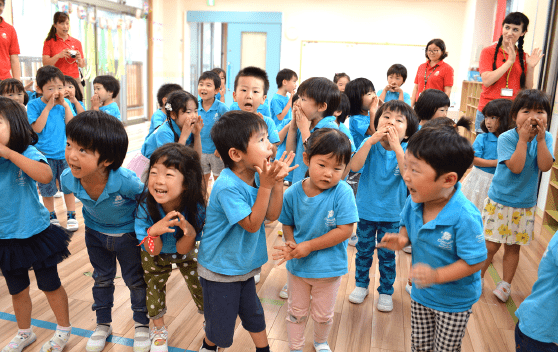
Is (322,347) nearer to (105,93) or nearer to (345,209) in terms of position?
(345,209)

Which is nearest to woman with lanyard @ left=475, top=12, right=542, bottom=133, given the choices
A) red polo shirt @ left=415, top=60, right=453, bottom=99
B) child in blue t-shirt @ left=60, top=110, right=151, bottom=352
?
red polo shirt @ left=415, top=60, right=453, bottom=99

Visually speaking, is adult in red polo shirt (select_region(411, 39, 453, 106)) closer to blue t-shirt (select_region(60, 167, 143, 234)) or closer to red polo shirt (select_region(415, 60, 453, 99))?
red polo shirt (select_region(415, 60, 453, 99))

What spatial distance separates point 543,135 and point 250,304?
1568mm

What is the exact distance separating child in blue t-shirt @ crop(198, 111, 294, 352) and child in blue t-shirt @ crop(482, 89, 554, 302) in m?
1.32

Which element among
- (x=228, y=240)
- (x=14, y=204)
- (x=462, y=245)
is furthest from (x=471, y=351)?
(x=14, y=204)

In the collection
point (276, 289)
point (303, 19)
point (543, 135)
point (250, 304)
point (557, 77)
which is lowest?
point (276, 289)

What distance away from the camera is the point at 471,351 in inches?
70.1

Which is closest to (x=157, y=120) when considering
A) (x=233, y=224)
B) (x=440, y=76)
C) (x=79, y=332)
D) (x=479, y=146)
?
(x=79, y=332)

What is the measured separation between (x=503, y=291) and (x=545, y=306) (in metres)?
1.28

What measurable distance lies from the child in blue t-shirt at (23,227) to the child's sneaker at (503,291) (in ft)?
6.91

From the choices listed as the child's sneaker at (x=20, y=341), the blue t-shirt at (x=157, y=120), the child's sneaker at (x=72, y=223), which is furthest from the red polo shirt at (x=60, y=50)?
the child's sneaker at (x=20, y=341)

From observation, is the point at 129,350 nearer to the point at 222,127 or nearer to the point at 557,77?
the point at 222,127

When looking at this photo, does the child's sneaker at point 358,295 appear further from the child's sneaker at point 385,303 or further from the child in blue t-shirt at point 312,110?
the child in blue t-shirt at point 312,110

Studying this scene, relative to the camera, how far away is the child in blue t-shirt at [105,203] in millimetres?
1475
